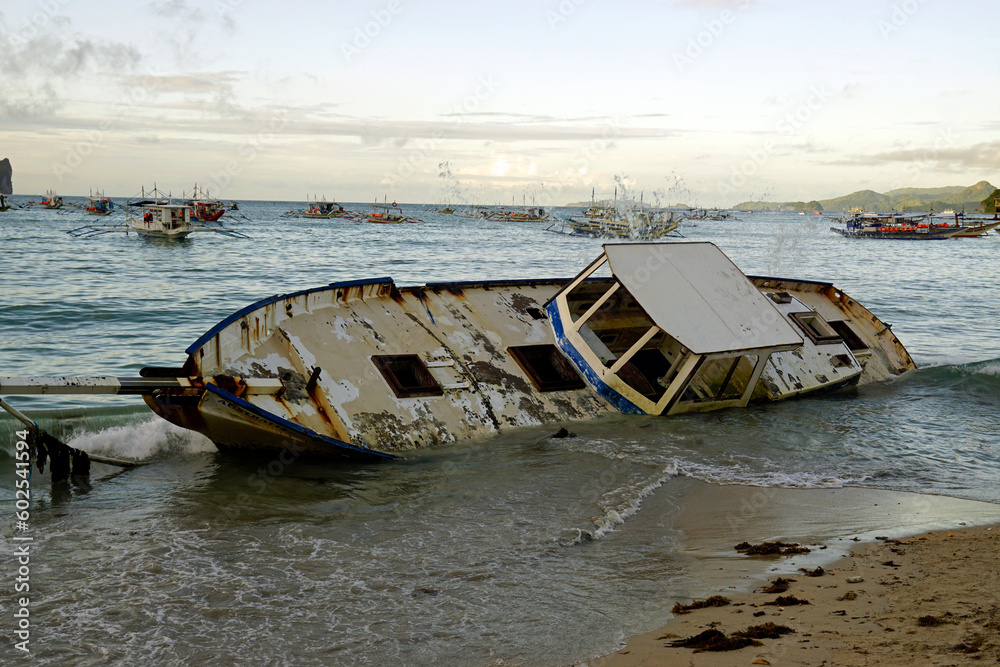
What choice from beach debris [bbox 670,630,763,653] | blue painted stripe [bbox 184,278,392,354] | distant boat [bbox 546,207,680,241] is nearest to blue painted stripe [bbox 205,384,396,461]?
blue painted stripe [bbox 184,278,392,354]

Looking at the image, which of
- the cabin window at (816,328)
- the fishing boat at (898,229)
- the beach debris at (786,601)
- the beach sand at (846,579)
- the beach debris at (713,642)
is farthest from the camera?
the fishing boat at (898,229)

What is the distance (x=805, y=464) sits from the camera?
10.3 m

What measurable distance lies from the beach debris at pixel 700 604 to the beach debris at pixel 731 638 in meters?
0.57

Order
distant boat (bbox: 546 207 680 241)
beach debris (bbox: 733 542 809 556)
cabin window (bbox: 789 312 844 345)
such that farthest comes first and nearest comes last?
1. distant boat (bbox: 546 207 680 241)
2. cabin window (bbox: 789 312 844 345)
3. beach debris (bbox: 733 542 809 556)

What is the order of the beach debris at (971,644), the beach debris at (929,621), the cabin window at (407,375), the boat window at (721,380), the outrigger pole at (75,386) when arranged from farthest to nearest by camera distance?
the boat window at (721,380) → the cabin window at (407,375) → the outrigger pole at (75,386) → the beach debris at (929,621) → the beach debris at (971,644)

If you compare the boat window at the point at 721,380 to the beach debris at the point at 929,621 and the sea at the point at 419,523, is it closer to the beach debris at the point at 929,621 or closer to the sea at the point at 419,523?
the sea at the point at 419,523

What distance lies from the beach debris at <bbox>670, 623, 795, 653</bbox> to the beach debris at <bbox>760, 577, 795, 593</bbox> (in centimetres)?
83

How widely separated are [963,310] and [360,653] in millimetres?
31593

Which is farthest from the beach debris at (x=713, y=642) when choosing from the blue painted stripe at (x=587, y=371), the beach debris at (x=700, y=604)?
the blue painted stripe at (x=587, y=371)

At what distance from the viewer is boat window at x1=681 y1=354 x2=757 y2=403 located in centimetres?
1187

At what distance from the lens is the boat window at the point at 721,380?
11.9 meters

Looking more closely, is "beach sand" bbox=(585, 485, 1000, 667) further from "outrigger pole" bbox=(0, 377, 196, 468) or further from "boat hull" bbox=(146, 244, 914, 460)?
"outrigger pole" bbox=(0, 377, 196, 468)

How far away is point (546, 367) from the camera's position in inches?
471

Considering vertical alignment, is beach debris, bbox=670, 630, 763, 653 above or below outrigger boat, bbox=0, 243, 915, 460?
below
